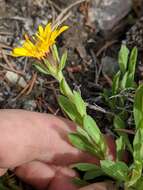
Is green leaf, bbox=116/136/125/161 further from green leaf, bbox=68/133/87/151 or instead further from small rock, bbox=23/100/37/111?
small rock, bbox=23/100/37/111

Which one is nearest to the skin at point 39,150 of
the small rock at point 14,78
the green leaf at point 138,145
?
the green leaf at point 138,145

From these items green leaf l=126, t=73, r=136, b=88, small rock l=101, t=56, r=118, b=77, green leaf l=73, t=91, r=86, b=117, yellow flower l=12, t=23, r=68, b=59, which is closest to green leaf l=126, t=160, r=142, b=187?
green leaf l=73, t=91, r=86, b=117

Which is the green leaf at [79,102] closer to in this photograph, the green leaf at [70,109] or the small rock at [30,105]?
the green leaf at [70,109]

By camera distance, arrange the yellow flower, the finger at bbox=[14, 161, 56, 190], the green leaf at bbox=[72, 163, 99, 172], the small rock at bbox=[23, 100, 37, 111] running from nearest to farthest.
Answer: the yellow flower < the green leaf at bbox=[72, 163, 99, 172] < the finger at bbox=[14, 161, 56, 190] < the small rock at bbox=[23, 100, 37, 111]

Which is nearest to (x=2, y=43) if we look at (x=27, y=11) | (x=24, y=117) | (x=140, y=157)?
(x=27, y=11)

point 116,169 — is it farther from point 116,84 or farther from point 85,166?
point 116,84

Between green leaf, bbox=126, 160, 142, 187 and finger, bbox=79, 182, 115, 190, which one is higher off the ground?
green leaf, bbox=126, 160, 142, 187
